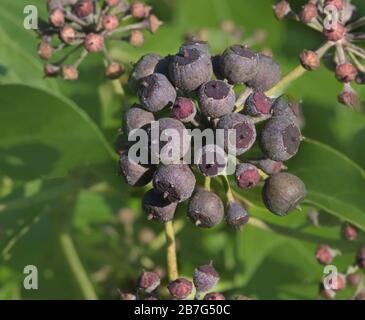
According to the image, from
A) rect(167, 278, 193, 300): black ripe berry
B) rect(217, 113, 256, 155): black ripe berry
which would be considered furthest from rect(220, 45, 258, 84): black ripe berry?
rect(167, 278, 193, 300): black ripe berry

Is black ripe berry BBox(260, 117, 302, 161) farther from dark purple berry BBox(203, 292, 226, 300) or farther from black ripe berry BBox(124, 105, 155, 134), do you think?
dark purple berry BBox(203, 292, 226, 300)

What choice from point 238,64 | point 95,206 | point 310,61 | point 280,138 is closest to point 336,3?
point 310,61

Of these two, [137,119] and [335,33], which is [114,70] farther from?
[335,33]

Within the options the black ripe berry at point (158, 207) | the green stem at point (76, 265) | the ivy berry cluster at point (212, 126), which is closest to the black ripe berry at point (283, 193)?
the ivy berry cluster at point (212, 126)

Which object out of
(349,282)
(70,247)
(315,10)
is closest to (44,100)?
(70,247)

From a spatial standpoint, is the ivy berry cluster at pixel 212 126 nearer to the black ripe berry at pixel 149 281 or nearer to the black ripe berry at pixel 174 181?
the black ripe berry at pixel 174 181

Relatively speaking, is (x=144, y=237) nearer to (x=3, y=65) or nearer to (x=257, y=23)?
(x=3, y=65)
